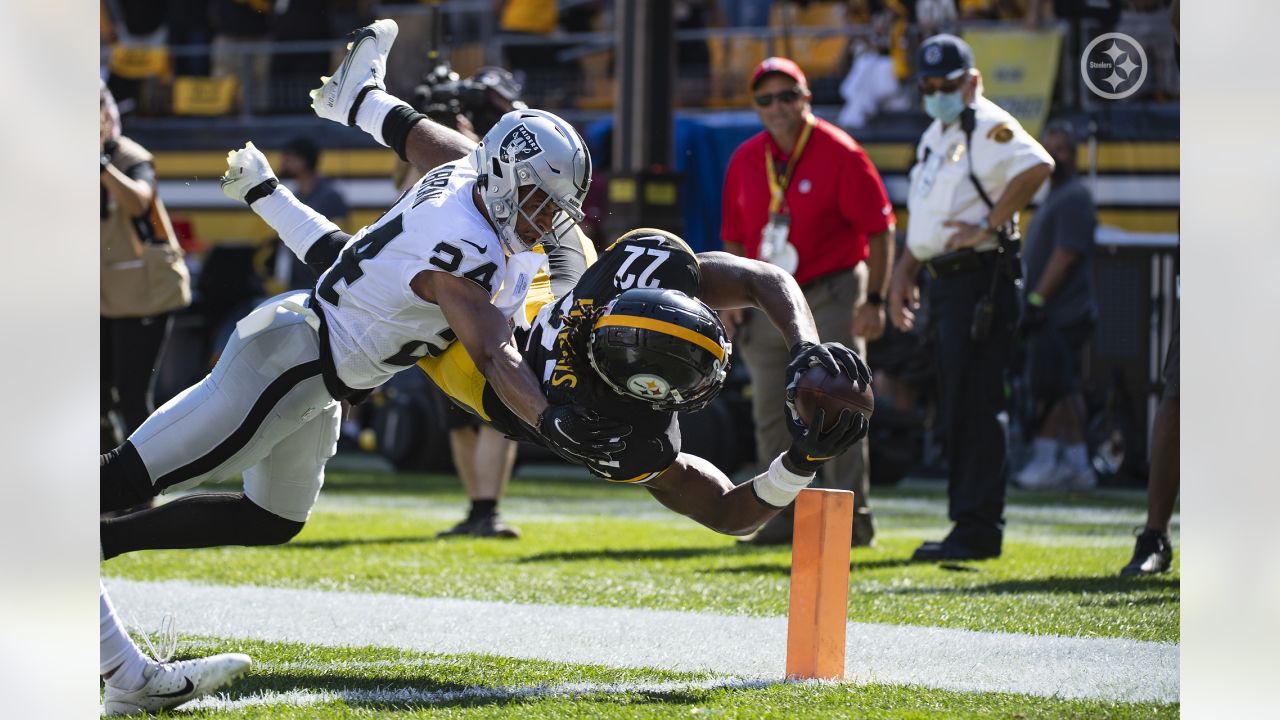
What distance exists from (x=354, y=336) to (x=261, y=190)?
585 millimetres

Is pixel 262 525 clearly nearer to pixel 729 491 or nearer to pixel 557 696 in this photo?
pixel 557 696

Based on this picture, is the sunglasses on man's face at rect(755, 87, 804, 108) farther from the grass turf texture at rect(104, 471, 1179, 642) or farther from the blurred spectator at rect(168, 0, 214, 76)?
the blurred spectator at rect(168, 0, 214, 76)

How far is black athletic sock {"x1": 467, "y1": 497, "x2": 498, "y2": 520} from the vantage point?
7582 millimetres

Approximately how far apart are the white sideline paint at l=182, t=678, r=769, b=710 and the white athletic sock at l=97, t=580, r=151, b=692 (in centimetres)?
15

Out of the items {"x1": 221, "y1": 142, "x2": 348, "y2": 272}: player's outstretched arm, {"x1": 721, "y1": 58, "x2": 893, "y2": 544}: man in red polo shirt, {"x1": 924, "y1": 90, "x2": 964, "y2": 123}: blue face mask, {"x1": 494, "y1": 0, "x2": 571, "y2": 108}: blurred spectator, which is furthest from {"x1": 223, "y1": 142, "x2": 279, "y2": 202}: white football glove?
{"x1": 494, "y1": 0, "x2": 571, "y2": 108}: blurred spectator

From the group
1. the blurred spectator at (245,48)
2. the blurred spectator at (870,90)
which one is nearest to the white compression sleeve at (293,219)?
the blurred spectator at (870,90)

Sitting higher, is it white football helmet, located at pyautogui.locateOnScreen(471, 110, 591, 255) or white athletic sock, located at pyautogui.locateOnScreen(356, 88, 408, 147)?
white athletic sock, located at pyautogui.locateOnScreen(356, 88, 408, 147)

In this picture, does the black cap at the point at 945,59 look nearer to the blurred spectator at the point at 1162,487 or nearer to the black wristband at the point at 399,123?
the blurred spectator at the point at 1162,487

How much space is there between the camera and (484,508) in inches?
299

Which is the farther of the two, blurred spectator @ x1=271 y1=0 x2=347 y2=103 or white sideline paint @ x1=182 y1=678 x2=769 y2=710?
blurred spectator @ x1=271 y1=0 x2=347 y2=103

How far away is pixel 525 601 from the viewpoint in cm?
551

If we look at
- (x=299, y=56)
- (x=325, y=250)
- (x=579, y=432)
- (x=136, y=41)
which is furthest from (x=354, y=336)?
(x=136, y=41)
